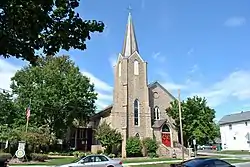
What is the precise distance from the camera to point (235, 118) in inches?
2625

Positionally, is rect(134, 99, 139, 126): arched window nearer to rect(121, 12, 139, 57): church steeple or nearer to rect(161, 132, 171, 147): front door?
rect(161, 132, 171, 147): front door

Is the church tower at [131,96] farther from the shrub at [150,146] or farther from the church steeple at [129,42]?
the shrub at [150,146]

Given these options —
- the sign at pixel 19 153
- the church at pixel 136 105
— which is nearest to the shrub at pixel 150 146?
the church at pixel 136 105

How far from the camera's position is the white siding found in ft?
202

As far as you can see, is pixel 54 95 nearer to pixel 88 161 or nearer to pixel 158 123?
pixel 158 123

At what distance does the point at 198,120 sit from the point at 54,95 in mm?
20974

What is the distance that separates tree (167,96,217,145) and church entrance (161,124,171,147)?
2.56 m

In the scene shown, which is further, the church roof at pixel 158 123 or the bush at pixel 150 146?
the church roof at pixel 158 123

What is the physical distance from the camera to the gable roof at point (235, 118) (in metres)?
63.8

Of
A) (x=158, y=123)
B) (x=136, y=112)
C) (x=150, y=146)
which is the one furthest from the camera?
(x=158, y=123)

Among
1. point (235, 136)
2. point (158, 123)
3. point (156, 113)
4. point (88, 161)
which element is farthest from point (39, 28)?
point (235, 136)

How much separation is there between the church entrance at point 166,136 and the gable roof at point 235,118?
26351 mm

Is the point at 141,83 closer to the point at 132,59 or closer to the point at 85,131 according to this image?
the point at 132,59

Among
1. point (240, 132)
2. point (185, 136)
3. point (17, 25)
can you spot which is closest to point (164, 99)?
point (185, 136)
